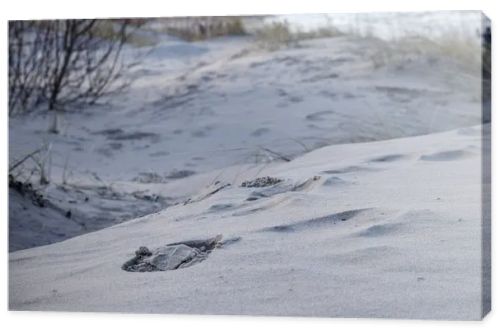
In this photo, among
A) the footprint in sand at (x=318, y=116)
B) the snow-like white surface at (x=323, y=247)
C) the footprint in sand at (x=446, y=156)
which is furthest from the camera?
the footprint in sand at (x=318, y=116)

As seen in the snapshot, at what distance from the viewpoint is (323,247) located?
4.35 meters

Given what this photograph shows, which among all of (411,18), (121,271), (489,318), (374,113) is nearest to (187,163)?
(121,271)

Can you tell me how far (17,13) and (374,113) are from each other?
1635 mm

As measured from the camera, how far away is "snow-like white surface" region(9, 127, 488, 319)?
423 cm

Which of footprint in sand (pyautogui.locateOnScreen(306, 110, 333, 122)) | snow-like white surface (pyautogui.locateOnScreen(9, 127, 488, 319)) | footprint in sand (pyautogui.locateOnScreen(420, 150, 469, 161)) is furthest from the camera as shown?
footprint in sand (pyautogui.locateOnScreen(306, 110, 333, 122))

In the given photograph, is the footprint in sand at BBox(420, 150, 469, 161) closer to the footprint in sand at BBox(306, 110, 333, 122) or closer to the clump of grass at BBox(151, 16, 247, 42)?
the footprint in sand at BBox(306, 110, 333, 122)

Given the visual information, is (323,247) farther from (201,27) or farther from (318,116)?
(201,27)

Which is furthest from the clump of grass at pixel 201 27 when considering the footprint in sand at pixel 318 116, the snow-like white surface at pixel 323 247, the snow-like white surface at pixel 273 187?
the snow-like white surface at pixel 323 247

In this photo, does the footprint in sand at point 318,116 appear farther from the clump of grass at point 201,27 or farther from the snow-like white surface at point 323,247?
the clump of grass at point 201,27

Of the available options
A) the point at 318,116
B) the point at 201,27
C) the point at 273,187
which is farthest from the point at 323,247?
the point at 201,27

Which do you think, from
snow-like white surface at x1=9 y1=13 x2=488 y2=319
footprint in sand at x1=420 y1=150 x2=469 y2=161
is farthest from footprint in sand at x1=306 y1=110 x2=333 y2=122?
footprint in sand at x1=420 y1=150 x2=469 y2=161

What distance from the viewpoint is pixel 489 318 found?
4242 mm

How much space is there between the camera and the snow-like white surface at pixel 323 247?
423 centimetres

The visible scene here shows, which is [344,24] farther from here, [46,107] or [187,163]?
[46,107]
